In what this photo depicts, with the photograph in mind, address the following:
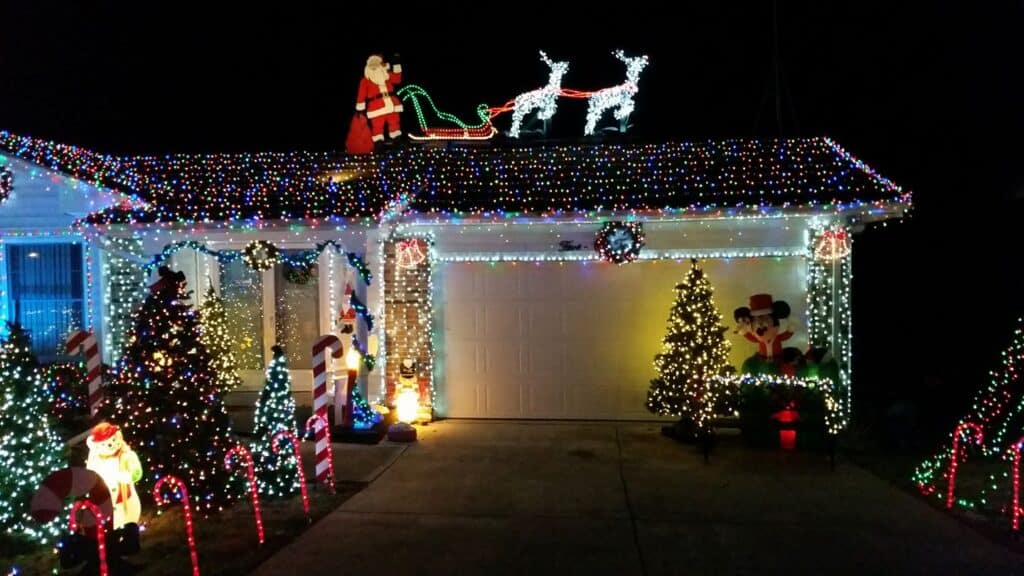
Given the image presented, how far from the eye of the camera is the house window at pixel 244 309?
11.7 metres

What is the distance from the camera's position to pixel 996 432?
7.73m

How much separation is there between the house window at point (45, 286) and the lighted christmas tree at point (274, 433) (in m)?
5.58

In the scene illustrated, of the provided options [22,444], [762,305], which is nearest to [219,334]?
[22,444]

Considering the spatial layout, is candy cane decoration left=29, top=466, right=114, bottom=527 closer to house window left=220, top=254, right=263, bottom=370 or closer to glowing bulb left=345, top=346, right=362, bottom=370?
glowing bulb left=345, top=346, right=362, bottom=370

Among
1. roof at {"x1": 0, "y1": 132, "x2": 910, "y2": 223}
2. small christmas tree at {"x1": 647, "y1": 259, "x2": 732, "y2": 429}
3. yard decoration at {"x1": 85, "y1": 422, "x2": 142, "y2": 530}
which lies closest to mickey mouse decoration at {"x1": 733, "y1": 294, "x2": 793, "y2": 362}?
small christmas tree at {"x1": 647, "y1": 259, "x2": 732, "y2": 429}

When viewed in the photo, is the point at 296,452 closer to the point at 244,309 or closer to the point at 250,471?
the point at 250,471

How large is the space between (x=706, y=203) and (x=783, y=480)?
11.7 feet

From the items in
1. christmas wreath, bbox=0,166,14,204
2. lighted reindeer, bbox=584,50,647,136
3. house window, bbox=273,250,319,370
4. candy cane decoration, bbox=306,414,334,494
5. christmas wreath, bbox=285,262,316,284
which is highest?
lighted reindeer, bbox=584,50,647,136

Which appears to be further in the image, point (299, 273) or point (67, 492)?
point (299, 273)

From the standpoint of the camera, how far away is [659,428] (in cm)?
958

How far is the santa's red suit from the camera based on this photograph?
1214 centimetres

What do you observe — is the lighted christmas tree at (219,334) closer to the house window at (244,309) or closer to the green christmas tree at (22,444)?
the house window at (244,309)

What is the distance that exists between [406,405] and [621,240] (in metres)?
3.53

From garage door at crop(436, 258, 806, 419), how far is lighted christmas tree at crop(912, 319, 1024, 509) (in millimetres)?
2568
